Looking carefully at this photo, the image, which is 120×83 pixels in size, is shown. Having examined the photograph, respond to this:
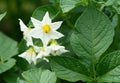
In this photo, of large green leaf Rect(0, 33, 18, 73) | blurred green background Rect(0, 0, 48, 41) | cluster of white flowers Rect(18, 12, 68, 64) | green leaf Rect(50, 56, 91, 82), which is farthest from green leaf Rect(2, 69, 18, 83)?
blurred green background Rect(0, 0, 48, 41)

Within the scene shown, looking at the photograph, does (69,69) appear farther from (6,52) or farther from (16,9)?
(16,9)

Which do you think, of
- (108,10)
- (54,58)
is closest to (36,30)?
(54,58)

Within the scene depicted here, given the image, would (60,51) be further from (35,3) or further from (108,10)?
(35,3)

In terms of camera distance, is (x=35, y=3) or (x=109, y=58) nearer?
(x=109, y=58)

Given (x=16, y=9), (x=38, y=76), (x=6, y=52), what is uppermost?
(x=38, y=76)

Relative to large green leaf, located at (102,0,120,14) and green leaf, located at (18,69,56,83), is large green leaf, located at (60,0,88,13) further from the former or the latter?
green leaf, located at (18,69,56,83)

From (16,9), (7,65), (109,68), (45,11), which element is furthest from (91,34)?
(16,9)

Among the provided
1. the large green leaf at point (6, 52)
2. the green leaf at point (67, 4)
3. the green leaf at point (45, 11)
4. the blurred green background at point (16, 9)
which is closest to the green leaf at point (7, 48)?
the large green leaf at point (6, 52)
